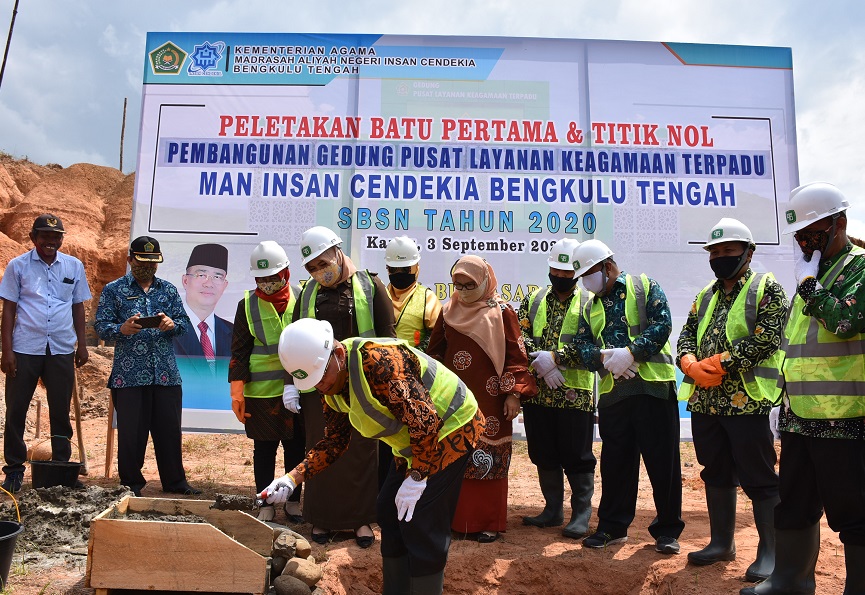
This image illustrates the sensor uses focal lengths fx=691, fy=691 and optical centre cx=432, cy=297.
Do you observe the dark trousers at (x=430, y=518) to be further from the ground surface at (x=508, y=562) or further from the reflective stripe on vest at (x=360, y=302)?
the reflective stripe on vest at (x=360, y=302)

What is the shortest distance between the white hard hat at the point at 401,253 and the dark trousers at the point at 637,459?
168 cm

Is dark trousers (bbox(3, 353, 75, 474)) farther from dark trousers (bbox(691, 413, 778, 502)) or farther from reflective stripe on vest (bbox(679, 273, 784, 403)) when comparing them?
reflective stripe on vest (bbox(679, 273, 784, 403))

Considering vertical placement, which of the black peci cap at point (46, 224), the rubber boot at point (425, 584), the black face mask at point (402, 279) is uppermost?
the black peci cap at point (46, 224)

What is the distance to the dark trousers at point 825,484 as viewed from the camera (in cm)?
290

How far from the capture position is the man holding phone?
5.21 meters

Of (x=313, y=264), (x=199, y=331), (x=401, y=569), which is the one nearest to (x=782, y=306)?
(x=401, y=569)

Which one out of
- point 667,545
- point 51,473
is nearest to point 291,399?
point 51,473

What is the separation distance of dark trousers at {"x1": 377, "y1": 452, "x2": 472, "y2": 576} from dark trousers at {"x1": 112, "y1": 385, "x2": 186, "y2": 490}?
2.91 m

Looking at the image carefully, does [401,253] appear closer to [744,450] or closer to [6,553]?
[744,450]

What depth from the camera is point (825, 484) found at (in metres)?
2.96

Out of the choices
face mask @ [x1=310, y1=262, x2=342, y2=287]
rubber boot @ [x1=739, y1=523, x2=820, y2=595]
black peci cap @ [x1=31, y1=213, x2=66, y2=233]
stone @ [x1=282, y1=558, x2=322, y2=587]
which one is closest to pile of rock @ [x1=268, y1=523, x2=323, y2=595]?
stone @ [x1=282, y1=558, x2=322, y2=587]

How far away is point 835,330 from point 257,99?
5.32 meters

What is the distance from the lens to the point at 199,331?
6312 millimetres

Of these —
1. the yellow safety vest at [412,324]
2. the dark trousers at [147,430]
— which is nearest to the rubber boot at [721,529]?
the yellow safety vest at [412,324]
